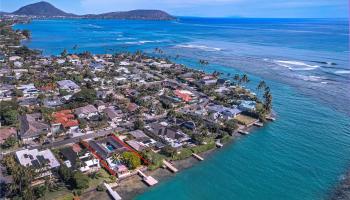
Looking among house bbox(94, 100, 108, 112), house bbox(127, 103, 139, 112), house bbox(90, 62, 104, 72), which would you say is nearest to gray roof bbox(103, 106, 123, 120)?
house bbox(94, 100, 108, 112)

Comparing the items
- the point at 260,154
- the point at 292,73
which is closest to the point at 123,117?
the point at 260,154

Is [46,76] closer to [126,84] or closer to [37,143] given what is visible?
[126,84]

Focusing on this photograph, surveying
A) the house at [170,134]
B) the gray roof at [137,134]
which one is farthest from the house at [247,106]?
the gray roof at [137,134]

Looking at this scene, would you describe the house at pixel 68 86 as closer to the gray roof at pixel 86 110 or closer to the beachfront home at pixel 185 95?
the gray roof at pixel 86 110

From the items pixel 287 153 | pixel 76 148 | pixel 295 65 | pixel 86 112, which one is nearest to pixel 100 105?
pixel 86 112

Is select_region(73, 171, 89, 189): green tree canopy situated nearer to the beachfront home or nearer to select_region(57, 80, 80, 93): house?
the beachfront home

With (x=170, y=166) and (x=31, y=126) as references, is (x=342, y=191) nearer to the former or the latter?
(x=170, y=166)
